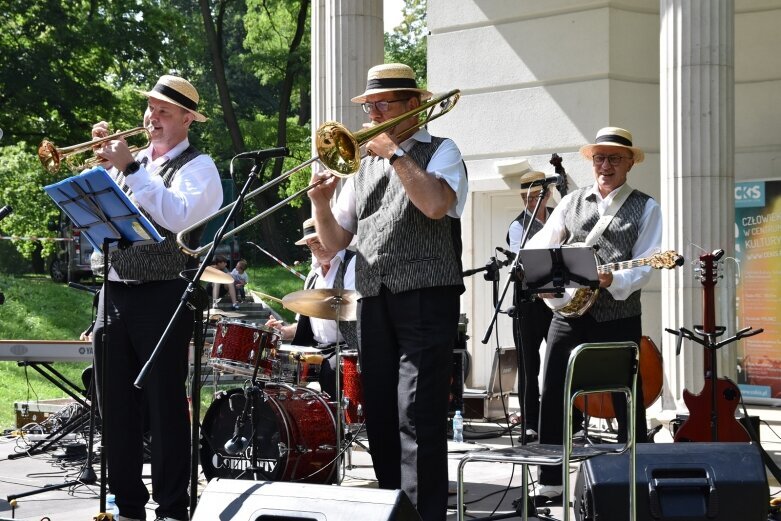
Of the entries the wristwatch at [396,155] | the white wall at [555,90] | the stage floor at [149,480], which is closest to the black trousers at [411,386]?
the wristwatch at [396,155]

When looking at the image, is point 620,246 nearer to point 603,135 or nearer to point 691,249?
point 603,135

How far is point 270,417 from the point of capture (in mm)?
7500

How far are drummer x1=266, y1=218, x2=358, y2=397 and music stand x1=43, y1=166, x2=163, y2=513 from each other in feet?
9.73

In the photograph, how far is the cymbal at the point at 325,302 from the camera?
7.45 metres

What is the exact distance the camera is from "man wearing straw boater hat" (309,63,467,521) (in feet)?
16.6

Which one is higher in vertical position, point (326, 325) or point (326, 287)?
point (326, 287)

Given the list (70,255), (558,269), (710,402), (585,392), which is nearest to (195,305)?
(585,392)

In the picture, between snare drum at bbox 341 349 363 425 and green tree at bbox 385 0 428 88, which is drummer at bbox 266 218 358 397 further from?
green tree at bbox 385 0 428 88

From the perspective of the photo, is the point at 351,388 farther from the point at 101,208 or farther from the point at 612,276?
the point at 101,208

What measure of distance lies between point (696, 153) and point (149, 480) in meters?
5.15

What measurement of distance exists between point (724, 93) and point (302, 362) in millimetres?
4212

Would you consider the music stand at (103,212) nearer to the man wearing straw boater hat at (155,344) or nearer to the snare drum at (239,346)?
the man wearing straw boater hat at (155,344)

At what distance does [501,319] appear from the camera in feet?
41.4

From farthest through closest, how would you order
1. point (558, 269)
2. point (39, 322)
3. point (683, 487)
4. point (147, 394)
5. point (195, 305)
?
point (39, 322) → point (558, 269) → point (147, 394) → point (195, 305) → point (683, 487)
